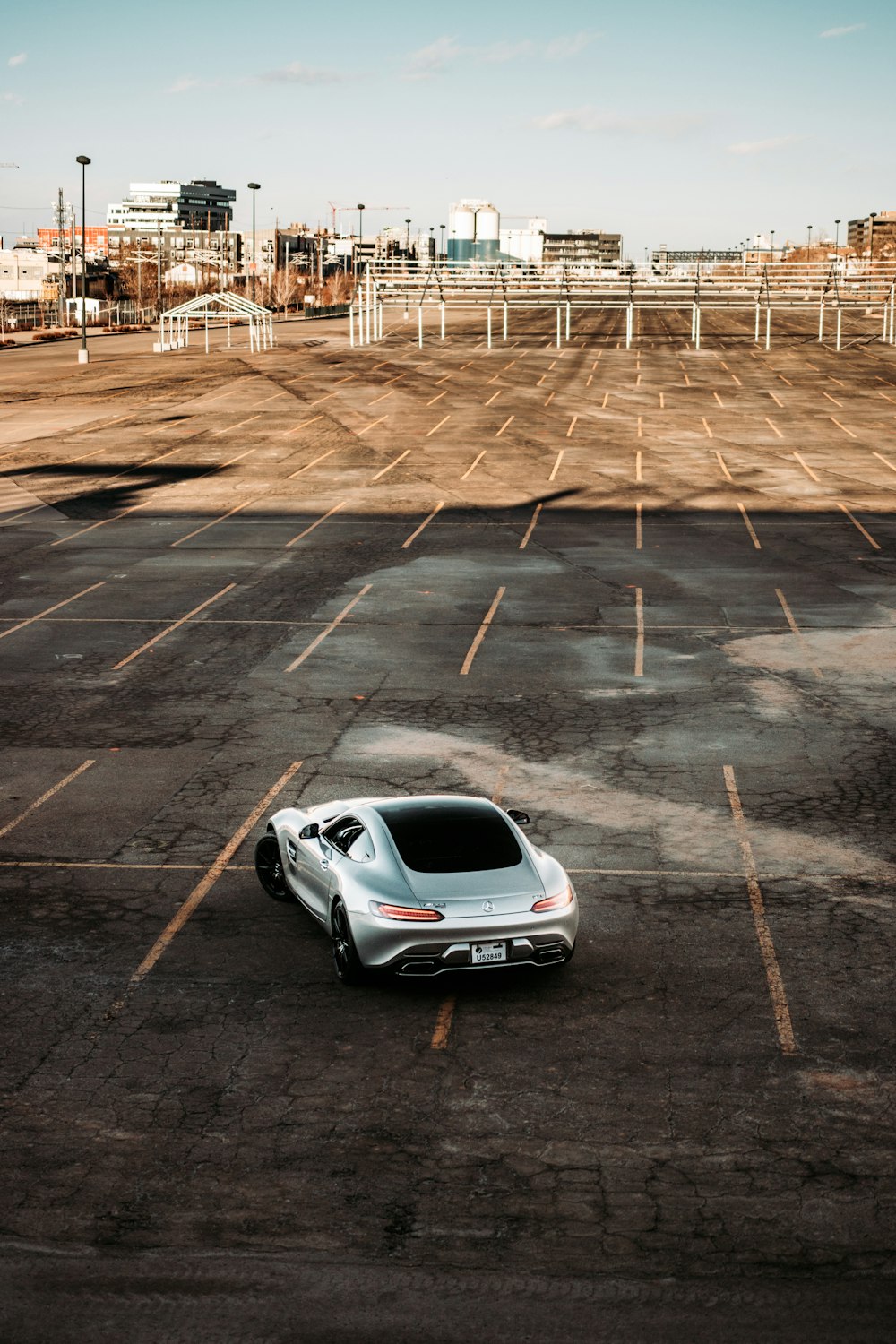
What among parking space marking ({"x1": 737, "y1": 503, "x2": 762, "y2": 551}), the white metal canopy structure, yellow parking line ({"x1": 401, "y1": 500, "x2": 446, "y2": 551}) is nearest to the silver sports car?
yellow parking line ({"x1": 401, "y1": 500, "x2": 446, "y2": 551})

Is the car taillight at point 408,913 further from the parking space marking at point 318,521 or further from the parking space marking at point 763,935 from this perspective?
the parking space marking at point 318,521

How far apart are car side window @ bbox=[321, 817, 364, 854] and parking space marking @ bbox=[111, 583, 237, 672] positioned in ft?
41.6

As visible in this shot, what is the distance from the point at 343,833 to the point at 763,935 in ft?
13.3

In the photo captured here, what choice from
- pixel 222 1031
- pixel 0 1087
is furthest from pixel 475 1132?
pixel 0 1087

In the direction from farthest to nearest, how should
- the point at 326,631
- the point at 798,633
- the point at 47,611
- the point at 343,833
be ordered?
the point at 47,611, the point at 326,631, the point at 798,633, the point at 343,833

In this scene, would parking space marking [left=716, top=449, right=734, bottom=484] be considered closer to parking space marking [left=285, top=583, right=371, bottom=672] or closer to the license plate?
parking space marking [left=285, top=583, right=371, bottom=672]

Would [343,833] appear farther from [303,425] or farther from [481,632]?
[303,425]

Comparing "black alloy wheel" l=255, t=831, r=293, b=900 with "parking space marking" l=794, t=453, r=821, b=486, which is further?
"parking space marking" l=794, t=453, r=821, b=486

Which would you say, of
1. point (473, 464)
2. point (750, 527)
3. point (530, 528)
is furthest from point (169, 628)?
point (473, 464)

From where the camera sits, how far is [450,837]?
1224 centimetres

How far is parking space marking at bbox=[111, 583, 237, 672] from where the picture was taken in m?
25.4

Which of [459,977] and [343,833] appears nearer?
[459,977]

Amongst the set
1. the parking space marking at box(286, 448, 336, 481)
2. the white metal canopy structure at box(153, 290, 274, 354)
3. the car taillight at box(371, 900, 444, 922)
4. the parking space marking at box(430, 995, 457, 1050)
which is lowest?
the parking space marking at box(430, 995, 457, 1050)

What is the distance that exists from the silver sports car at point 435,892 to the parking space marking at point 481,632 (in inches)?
460
